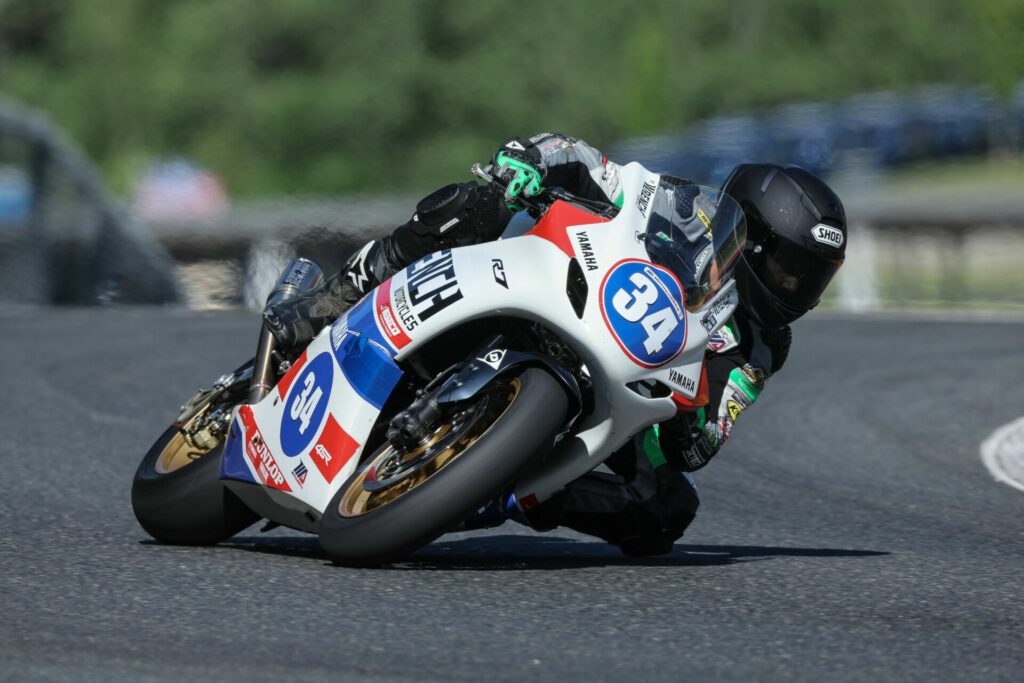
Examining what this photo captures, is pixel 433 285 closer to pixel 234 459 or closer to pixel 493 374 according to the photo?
pixel 493 374

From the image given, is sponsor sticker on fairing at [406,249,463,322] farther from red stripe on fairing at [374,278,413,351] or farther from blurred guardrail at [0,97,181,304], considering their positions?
blurred guardrail at [0,97,181,304]

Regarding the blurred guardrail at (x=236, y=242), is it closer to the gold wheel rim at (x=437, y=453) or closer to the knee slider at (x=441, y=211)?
the knee slider at (x=441, y=211)

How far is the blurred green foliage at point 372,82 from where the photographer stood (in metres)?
42.4

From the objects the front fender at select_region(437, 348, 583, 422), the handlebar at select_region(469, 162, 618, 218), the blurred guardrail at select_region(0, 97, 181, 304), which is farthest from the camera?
the blurred guardrail at select_region(0, 97, 181, 304)

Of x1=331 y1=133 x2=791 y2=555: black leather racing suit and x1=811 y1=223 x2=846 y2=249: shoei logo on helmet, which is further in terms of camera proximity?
x1=811 y1=223 x2=846 y2=249: shoei logo on helmet

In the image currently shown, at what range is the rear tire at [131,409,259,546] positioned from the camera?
502 cm

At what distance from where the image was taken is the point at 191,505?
503 centimetres

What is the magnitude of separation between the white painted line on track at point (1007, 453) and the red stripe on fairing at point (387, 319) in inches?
161

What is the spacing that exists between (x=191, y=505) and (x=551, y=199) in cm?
151

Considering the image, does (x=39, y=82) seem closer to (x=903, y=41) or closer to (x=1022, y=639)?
(x=903, y=41)

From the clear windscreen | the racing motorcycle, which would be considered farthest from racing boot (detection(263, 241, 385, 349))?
the clear windscreen

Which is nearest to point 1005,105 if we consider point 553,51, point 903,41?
point 903,41

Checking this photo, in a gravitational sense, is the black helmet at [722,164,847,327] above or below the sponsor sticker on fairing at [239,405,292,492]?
above

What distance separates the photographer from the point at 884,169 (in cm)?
3519
